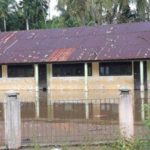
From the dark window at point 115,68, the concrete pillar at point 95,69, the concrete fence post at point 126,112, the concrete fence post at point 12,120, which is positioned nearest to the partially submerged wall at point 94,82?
the concrete pillar at point 95,69

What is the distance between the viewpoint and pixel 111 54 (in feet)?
101

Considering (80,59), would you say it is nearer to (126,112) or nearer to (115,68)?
(115,68)

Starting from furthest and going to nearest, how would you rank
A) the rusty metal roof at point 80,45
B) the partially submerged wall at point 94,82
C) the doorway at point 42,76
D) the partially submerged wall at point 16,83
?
the doorway at point 42,76 < the partially submerged wall at point 16,83 < the partially submerged wall at point 94,82 < the rusty metal roof at point 80,45

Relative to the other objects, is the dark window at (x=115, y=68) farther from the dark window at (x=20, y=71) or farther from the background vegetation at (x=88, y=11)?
the background vegetation at (x=88, y=11)

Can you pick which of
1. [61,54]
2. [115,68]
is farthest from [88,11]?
[115,68]

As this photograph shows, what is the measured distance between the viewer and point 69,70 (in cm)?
3325

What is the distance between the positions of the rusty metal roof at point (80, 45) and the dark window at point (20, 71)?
1.10 m

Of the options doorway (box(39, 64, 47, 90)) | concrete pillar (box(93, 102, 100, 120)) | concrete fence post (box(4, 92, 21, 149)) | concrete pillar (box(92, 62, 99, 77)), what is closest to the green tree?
doorway (box(39, 64, 47, 90))

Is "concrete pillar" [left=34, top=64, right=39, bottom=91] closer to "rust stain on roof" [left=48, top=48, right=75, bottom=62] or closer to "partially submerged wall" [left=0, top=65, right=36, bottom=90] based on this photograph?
"partially submerged wall" [left=0, top=65, right=36, bottom=90]

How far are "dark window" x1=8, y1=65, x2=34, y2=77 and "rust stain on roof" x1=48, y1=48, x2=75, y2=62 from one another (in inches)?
101

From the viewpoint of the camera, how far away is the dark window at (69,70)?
3288 centimetres

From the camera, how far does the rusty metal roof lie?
3094 centimetres

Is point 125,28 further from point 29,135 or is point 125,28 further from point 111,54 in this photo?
point 29,135

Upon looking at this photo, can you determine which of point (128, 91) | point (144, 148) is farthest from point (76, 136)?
point (144, 148)
